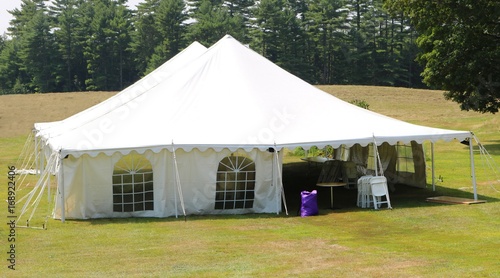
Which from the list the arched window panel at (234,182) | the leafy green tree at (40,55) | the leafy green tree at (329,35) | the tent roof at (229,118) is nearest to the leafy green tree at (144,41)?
the leafy green tree at (40,55)

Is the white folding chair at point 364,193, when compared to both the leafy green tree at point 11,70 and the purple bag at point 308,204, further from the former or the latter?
the leafy green tree at point 11,70

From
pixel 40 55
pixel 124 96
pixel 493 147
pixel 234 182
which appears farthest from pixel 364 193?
pixel 40 55

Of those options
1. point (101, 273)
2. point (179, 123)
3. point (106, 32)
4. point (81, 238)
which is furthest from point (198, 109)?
point (106, 32)

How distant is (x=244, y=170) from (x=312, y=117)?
2.06m

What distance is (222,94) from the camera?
54.7 ft

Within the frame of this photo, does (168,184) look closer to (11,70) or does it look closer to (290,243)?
(290,243)

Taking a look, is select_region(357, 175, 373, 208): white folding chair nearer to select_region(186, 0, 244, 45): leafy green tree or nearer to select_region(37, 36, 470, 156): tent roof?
select_region(37, 36, 470, 156): tent roof

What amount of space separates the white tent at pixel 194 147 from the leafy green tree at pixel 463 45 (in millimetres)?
13129

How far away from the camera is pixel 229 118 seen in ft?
52.2

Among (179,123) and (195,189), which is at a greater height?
(179,123)

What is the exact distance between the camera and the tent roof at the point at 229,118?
49.0ft

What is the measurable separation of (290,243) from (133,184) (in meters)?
4.43

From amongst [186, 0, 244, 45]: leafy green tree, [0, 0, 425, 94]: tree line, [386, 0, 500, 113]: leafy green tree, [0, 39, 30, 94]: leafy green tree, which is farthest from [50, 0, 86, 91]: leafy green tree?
[386, 0, 500, 113]: leafy green tree

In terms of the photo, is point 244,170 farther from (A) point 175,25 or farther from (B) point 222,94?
(A) point 175,25
